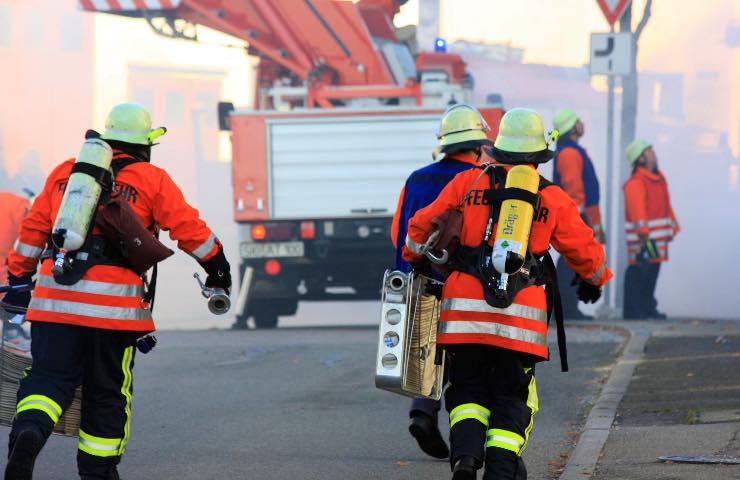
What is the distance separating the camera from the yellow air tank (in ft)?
17.9

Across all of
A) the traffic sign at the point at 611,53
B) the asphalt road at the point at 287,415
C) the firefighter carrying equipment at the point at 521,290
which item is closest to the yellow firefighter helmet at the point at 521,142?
the firefighter carrying equipment at the point at 521,290

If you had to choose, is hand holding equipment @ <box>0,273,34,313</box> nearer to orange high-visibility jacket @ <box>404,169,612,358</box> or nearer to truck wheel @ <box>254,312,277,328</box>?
orange high-visibility jacket @ <box>404,169,612,358</box>

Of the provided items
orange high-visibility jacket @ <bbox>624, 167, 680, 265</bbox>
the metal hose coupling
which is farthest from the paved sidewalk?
orange high-visibility jacket @ <bbox>624, 167, 680, 265</bbox>

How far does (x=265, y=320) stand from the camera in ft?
50.8

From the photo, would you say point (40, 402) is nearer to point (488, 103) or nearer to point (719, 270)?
point (488, 103)

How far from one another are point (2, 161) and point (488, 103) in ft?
45.8

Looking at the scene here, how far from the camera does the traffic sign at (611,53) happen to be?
14.6 m

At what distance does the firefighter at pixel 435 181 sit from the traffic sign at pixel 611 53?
8259mm

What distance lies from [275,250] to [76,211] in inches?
359

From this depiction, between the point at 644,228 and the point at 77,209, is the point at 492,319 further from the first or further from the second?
the point at 644,228

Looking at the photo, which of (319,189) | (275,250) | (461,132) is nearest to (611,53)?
(319,189)

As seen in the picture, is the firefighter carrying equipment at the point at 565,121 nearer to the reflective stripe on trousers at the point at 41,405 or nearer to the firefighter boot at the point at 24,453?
the reflective stripe on trousers at the point at 41,405

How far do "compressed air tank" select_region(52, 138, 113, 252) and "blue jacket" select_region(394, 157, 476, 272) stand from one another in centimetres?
148

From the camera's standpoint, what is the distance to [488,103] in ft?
48.5
